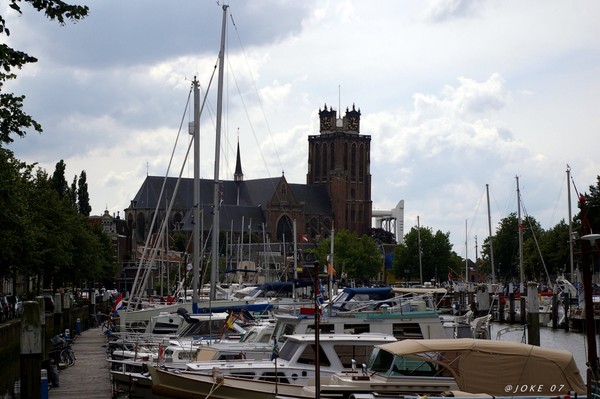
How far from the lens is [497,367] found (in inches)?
1005

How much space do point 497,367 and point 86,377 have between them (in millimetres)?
21395

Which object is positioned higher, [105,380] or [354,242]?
[354,242]

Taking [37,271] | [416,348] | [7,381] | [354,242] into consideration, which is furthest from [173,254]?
[416,348]

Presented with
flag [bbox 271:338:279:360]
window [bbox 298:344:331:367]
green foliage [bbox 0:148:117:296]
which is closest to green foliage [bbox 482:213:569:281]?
green foliage [bbox 0:148:117:296]

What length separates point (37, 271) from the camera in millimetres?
65312

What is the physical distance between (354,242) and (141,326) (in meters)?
127

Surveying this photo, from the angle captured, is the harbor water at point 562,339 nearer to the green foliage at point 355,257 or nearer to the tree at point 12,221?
the tree at point 12,221

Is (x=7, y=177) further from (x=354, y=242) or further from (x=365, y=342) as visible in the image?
(x=354, y=242)

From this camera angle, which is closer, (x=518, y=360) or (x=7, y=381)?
(x=518, y=360)

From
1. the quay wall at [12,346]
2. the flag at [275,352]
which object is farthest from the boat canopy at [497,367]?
the quay wall at [12,346]

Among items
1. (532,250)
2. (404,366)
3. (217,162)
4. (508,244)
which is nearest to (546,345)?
(217,162)

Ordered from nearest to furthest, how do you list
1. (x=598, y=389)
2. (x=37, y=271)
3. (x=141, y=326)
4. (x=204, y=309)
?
(x=598, y=389), (x=204, y=309), (x=141, y=326), (x=37, y=271)

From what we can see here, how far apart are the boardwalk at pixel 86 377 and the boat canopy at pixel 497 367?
15.0m

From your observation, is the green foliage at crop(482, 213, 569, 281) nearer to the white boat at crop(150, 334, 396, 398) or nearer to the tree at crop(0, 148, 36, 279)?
the tree at crop(0, 148, 36, 279)
